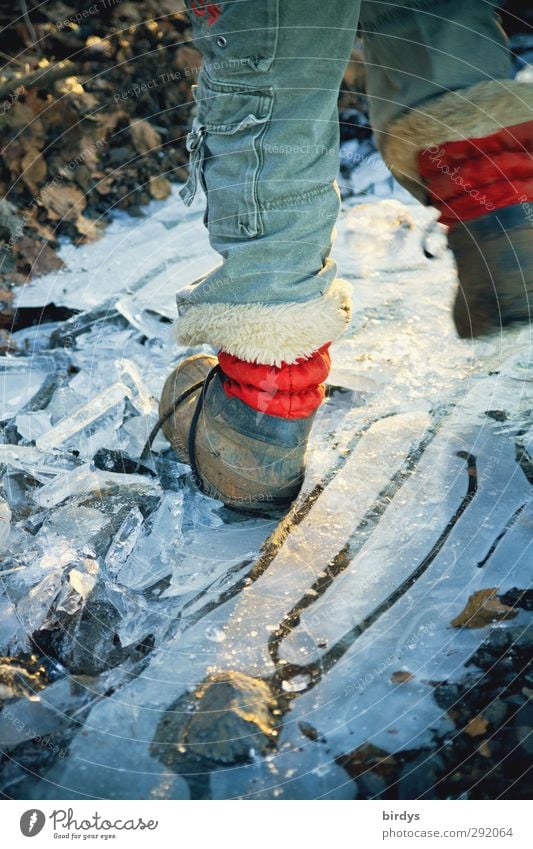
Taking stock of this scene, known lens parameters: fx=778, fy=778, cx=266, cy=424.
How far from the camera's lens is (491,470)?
1298 mm

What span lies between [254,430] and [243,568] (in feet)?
0.70

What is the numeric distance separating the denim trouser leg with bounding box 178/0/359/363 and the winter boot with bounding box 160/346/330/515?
0.05 metres

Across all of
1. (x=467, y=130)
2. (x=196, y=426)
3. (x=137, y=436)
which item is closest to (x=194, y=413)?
(x=196, y=426)

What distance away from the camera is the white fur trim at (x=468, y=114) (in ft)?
3.65

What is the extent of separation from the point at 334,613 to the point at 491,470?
1.32 feet

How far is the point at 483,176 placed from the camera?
3.79 feet

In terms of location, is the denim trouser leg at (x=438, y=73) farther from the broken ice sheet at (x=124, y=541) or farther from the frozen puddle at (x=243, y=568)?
the broken ice sheet at (x=124, y=541)

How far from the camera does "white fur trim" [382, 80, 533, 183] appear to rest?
1113 millimetres

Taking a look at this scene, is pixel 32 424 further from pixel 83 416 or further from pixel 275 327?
pixel 275 327
